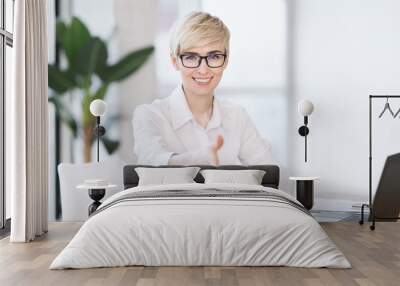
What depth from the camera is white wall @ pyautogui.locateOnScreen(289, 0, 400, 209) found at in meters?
7.58

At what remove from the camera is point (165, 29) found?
794 cm

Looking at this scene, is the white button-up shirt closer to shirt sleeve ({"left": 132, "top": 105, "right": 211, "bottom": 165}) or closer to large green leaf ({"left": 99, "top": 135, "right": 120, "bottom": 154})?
shirt sleeve ({"left": 132, "top": 105, "right": 211, "bottom": 165})

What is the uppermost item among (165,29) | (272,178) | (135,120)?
(165,29)

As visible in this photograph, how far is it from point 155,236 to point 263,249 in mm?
851

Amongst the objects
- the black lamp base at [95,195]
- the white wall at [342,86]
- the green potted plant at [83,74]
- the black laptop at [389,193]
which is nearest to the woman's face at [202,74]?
the green potted plant at [83,74]

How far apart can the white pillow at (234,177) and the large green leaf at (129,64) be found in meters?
1.72

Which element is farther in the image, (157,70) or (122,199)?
(157,70)

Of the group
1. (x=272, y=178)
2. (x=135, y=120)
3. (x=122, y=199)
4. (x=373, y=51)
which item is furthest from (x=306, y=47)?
(x=122, y=199)

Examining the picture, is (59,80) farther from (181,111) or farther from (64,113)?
(181,111)

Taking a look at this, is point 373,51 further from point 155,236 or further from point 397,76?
point 155,236

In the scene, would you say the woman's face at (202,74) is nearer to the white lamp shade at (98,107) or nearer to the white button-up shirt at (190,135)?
the white button-up shirt at (190,135)

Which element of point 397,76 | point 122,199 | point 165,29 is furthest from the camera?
point 165,29

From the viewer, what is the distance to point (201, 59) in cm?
779

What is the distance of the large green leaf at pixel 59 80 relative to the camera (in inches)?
316
